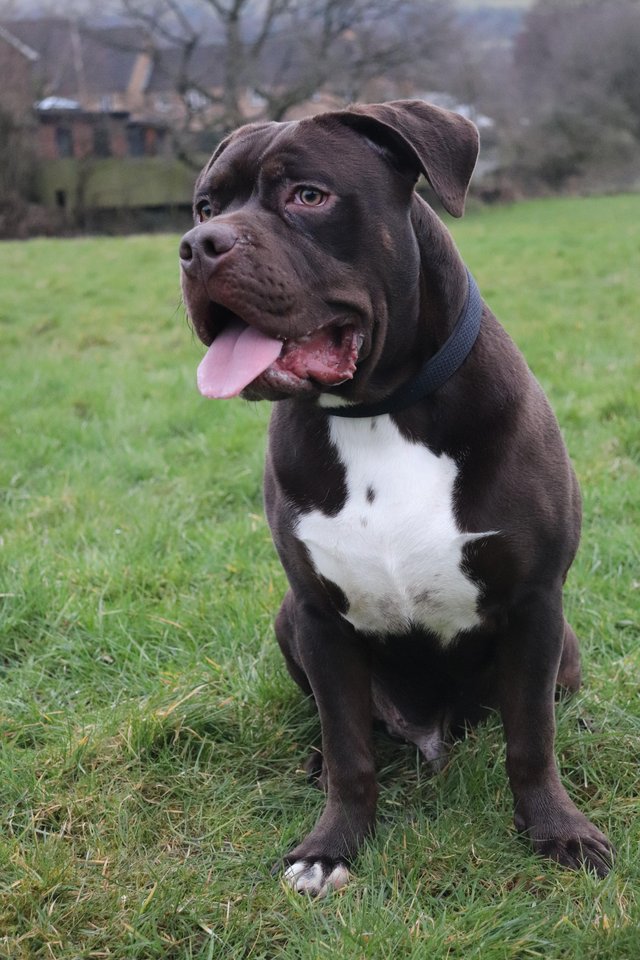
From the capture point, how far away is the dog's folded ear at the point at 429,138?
7.22 ft

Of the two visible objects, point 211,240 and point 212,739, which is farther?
point 212,739

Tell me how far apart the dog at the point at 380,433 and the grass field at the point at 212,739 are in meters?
0.15

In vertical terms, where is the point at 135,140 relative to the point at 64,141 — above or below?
below

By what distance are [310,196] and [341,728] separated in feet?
4.09

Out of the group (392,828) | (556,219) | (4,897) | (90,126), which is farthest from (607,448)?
(90,126)

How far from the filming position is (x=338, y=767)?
2480 millimetres

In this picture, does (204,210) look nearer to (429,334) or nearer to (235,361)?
(235,361)

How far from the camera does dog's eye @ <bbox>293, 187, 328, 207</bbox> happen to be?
2.18 m

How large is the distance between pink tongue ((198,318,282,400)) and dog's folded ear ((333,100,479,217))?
500 millimetres

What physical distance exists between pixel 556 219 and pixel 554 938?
57.0 feet

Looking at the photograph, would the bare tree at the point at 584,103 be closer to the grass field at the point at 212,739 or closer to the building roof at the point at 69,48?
the building roof at the point at 69,48

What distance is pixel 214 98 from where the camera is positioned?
28.5 m

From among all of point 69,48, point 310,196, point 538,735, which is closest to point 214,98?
point 69,48

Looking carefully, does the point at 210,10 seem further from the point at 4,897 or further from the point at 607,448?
the point at 4,897
